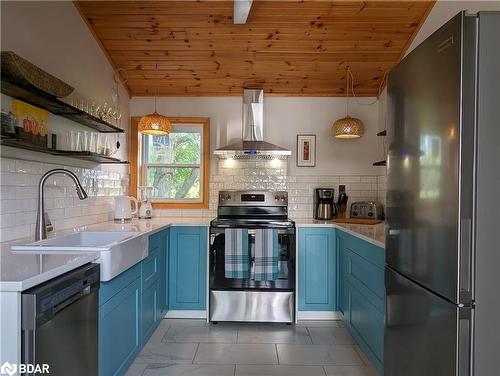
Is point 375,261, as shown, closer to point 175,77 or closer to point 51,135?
point 51,135

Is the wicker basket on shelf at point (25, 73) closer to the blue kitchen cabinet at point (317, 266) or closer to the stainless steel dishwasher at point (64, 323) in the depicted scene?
the stainless steel dishwasher at point (64, 323)

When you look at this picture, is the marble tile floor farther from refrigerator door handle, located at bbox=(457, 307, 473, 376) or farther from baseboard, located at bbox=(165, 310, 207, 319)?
refrigerator door handle, located at bbox=(457, 307, 473, 376)

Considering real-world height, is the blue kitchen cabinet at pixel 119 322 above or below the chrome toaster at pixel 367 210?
below

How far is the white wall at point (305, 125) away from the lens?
3904 mm

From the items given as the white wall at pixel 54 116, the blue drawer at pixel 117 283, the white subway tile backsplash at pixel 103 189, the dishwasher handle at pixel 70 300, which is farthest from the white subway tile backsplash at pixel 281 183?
the dishwasher handle at pixel 70 300

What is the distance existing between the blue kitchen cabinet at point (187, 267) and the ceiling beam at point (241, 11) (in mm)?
1753

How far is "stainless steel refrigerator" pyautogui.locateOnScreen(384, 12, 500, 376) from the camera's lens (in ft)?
3.75

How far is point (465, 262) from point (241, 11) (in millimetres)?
2236

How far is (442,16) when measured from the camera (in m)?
2.78

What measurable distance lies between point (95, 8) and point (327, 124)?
2407 mm

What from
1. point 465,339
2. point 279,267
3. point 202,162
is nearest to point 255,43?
point 202,162

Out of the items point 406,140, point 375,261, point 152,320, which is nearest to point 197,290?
point 152,320

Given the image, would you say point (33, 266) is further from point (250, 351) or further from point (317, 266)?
point (317, 266)

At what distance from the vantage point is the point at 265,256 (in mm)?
3109
